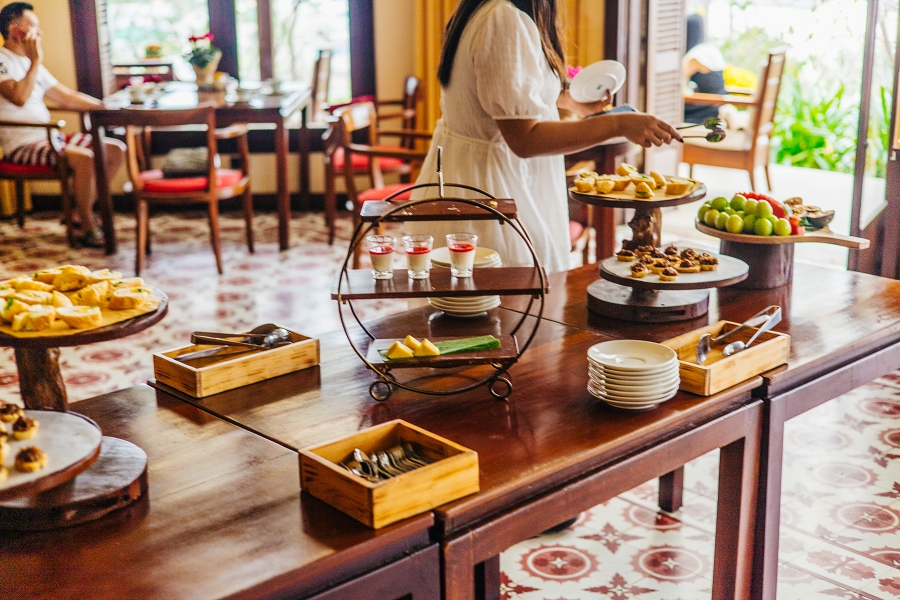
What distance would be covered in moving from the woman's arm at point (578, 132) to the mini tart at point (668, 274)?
309mm

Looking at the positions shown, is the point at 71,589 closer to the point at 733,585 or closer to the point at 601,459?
the point at 601,459

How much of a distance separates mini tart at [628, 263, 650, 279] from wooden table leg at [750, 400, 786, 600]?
38 cm

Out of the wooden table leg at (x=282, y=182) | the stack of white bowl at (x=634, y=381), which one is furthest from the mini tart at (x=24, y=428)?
the wooden table leg at (x=282, y=182)

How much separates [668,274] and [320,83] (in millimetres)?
4668

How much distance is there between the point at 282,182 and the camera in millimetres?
5402

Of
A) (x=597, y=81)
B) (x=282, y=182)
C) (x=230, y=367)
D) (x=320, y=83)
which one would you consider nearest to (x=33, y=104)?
(x=282, y=182)

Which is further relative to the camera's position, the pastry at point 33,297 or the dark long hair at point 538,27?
the dark long hair at point 538,27

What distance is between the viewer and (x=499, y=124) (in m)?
2.19

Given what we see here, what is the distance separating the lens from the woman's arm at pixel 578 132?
2082mm

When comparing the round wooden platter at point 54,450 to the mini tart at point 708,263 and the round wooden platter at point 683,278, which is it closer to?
the round wooden platter at point 683,278

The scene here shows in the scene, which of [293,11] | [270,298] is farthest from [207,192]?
[293,11]

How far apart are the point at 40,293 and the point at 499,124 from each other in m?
1.16

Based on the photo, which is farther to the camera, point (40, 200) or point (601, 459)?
point (40, 200)

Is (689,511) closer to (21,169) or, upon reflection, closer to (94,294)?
(94,294)
